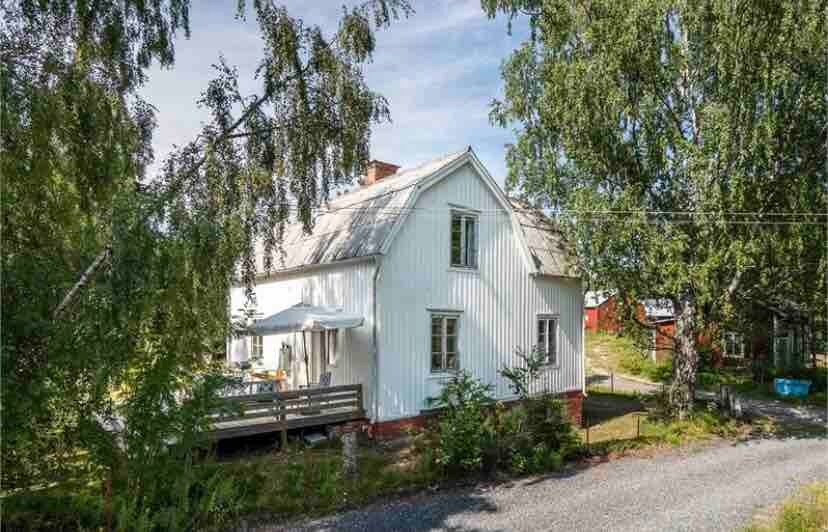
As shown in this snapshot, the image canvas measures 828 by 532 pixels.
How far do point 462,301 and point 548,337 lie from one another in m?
3.75

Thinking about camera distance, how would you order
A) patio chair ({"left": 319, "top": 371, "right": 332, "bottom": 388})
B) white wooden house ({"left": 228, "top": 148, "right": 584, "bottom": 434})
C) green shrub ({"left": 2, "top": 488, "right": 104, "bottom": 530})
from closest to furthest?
green shrub ({"left": 2, "top": 488, "right": 104, "bottom": 530}) → white wooden house ({"left": 228, "top": 148, "right": 584, "bottom": 434}) → patio chair ({"left": 319, "top": 371, "right": 332, "bottom": 388})

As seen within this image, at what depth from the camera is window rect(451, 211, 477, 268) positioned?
48.0 ft

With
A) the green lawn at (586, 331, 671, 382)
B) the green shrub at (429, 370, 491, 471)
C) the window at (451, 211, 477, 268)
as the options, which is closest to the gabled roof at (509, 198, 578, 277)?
the window at (451, 211, 477, 268)

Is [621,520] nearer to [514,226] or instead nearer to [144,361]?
[144,361]

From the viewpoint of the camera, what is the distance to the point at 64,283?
620cm

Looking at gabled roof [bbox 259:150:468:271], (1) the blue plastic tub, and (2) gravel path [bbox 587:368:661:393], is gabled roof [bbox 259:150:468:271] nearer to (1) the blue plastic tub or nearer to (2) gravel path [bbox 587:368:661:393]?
(2) gravel path [bbox 587:368:661:393]

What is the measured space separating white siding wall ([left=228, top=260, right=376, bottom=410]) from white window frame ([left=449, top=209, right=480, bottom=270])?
255cm

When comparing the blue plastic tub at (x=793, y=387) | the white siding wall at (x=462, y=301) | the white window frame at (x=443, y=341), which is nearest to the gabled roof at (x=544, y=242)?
the white siding wall at (x=462, y=301)

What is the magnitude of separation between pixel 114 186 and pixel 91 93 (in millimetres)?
1466

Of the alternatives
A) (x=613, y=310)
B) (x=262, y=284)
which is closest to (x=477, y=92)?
(x=613, y=310)

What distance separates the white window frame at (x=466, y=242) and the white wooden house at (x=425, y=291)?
30 millimetres

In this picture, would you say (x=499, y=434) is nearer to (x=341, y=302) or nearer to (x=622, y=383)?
(x=341, y=302)

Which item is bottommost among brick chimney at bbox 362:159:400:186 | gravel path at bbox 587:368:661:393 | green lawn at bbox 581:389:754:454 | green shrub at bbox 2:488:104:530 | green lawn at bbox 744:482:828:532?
gravel path at bbox 587:368:661:393

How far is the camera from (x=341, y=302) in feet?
46.5
